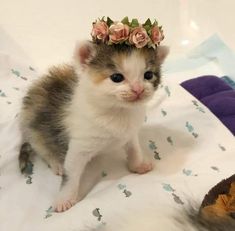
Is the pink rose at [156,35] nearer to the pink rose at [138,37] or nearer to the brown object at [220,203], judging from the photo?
the pink rose at [138,37]

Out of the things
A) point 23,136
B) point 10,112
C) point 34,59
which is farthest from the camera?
point 34,59

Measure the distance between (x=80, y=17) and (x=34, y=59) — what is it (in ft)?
1.22

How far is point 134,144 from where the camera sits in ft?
3.82

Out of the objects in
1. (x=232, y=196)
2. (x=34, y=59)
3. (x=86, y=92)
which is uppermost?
(x=86, y=92)

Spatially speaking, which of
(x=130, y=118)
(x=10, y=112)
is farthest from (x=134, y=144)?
(x=10, y=112)

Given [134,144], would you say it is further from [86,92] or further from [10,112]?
[10,112]

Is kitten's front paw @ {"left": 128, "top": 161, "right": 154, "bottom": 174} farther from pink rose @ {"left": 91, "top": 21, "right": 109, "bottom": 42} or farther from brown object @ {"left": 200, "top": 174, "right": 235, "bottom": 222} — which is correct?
pink rose @ {"left": 91, "top": 21, "right": 109, "bottom": 42}

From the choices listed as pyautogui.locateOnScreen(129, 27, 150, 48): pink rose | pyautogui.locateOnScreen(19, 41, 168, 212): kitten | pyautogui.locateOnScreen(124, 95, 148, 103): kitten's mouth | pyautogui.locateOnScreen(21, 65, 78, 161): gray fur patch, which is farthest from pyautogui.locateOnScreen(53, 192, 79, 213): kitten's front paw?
pyautogui.locateOnScreen(129, 27, 150, 48): pink rose

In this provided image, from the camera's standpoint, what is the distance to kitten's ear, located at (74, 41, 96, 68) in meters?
1.00

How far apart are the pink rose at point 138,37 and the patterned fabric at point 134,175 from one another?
32 centimetres

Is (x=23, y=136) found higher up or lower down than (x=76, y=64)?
lower down

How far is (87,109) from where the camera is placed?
1.04 meters

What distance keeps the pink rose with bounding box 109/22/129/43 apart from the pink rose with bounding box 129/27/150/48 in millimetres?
12

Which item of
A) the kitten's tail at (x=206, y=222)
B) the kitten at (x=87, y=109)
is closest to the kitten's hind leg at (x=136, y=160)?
the kitten at (x=87, y=109)
